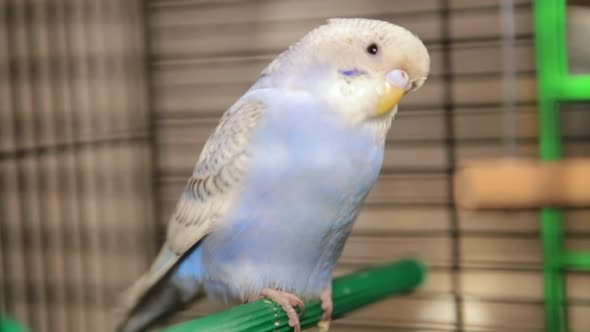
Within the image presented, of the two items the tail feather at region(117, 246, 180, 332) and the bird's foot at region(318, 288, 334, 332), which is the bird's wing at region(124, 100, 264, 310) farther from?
the bird's foot at region(318, 288, 334, 332)

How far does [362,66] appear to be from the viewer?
25.0 inches

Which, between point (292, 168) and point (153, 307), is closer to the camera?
point (292, 168)

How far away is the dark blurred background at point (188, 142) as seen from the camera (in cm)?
80

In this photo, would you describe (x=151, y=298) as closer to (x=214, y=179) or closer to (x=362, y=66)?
(x=214, y=179)

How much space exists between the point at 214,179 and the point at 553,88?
0.45 metres

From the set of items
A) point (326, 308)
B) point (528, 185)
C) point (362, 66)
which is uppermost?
point (362, 66)

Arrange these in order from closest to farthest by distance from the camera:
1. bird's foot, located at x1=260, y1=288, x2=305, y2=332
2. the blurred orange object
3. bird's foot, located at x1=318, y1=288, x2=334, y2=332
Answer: the blurred orange object, bird's foot, located at x1=260, y1=288, x2=305, y2=332, bird's foot, located at x1=318, y1=288, x2=334, y2=332

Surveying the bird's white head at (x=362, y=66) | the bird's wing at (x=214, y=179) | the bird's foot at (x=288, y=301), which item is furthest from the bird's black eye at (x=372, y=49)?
the bird's foot at (x=288, y=301)

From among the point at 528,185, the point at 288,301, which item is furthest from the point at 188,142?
the point at 528,185

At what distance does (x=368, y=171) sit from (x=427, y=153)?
0.33m

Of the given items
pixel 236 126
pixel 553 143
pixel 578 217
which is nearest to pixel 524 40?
pixel 553 143

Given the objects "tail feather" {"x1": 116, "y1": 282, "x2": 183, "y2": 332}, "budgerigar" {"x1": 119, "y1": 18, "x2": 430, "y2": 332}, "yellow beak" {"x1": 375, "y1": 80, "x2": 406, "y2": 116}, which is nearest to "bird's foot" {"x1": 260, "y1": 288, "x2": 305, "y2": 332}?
"budgerigar" {"x1": 119, "y1": 18, "x2": 430, "y2": 332}

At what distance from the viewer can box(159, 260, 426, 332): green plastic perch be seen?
661mm

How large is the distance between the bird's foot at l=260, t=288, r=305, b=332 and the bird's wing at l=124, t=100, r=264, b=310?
9cm
